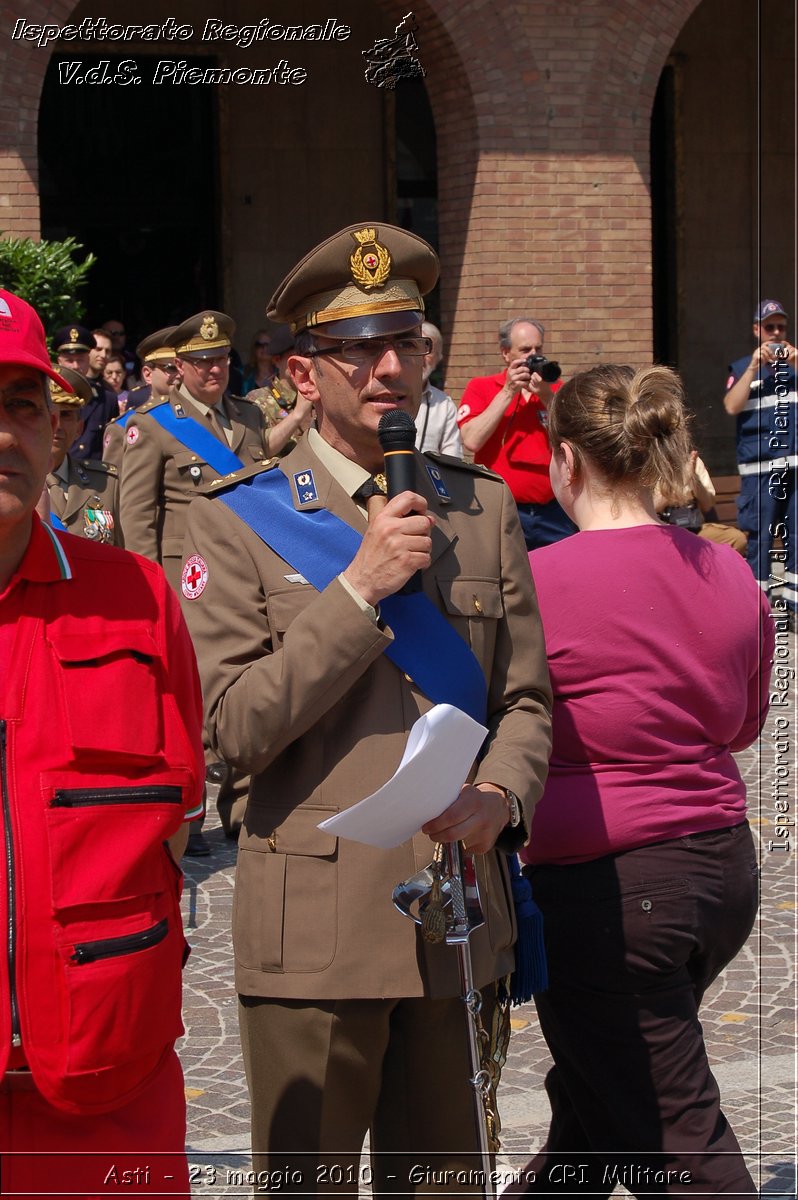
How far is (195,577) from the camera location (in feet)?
9.71

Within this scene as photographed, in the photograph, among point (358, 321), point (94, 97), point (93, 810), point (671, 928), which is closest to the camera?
point (93, 810)

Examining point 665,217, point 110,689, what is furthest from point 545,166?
point 110,689

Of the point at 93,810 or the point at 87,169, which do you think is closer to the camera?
the point at 93,810

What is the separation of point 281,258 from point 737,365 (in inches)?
284

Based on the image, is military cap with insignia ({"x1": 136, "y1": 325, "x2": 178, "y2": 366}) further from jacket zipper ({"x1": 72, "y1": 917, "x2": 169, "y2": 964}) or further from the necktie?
jacket zipper ({"x1": 72, "y1": 917, "x2": 169, "y2": 964})

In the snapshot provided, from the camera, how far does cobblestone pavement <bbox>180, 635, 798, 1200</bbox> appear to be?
14.1 feet

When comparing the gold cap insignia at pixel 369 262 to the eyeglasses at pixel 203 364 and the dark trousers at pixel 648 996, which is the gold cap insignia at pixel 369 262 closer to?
the dark trousers at pixel 648 996

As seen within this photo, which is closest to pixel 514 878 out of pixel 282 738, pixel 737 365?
pixel 282 738

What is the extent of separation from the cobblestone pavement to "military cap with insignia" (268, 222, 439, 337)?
2307mm

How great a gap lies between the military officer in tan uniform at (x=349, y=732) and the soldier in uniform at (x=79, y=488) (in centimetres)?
396

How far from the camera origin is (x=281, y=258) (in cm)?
1873

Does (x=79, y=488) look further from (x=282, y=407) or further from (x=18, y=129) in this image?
(x=18, y=129)

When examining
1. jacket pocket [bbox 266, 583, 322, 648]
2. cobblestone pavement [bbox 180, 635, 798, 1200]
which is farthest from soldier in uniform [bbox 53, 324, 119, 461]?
jacket pocket [bbox 266, 583, 322, 648]

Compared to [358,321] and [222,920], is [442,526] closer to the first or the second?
[358,321]
